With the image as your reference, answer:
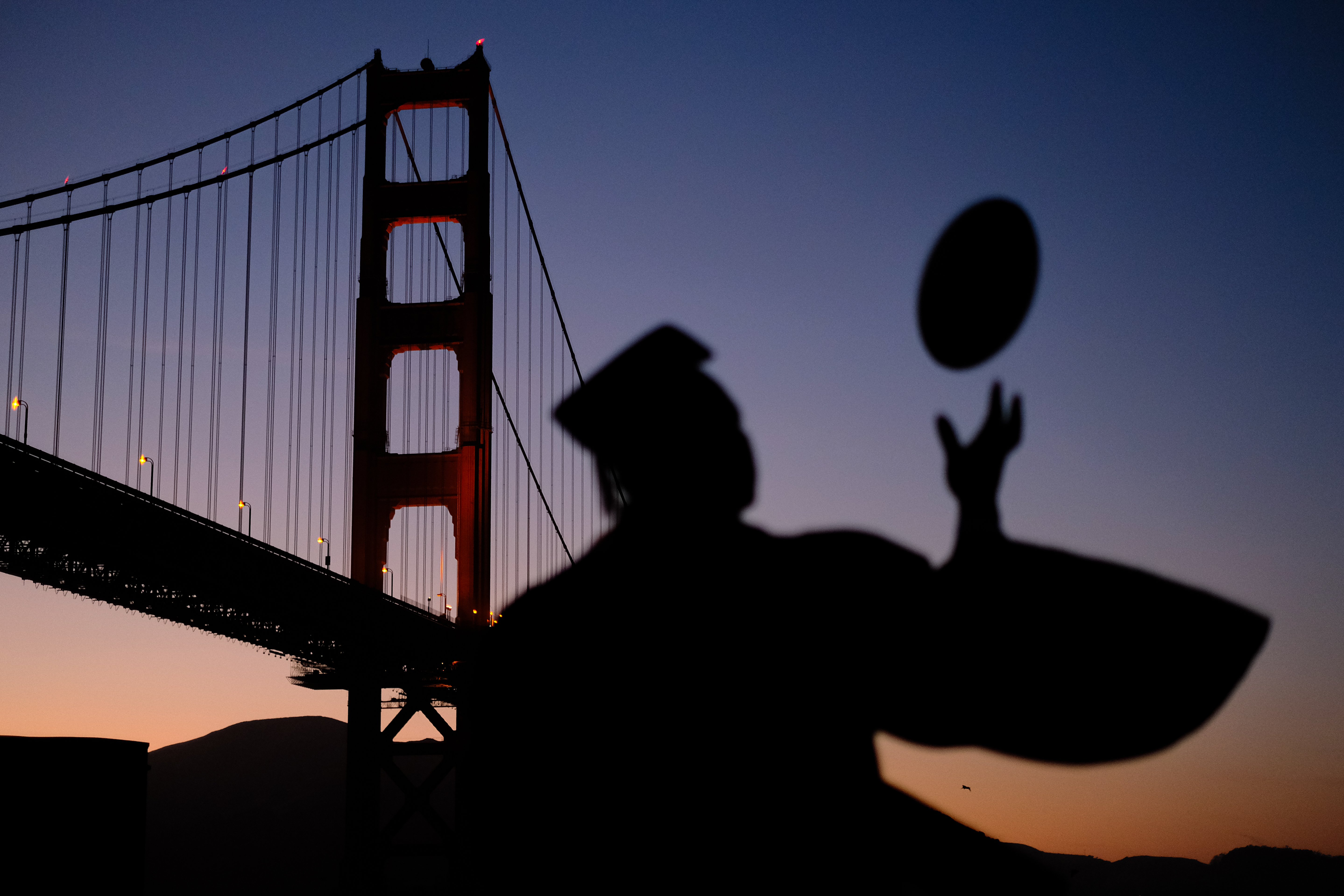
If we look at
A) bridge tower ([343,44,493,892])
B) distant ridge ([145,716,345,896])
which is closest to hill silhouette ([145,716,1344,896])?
distant ridge ([145,716,345,896])

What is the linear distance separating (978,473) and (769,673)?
1.09 feet

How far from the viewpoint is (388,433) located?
94.1 feet

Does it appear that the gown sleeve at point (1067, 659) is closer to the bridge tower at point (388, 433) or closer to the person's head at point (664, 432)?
the person's head at point (664, 432)

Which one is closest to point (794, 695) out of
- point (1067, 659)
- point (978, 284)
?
point (1067, 659)

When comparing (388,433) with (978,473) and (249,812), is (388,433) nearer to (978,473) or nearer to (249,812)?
(978,473)

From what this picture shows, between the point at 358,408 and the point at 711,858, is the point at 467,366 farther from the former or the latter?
the point at 711,858

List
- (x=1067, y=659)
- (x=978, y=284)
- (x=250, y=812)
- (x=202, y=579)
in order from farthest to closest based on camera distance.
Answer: (x=250, y=812)
(x=202, y=579)
(x=978, y=284)
(x=1067, y=659)

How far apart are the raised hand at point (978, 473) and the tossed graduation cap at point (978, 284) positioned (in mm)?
321

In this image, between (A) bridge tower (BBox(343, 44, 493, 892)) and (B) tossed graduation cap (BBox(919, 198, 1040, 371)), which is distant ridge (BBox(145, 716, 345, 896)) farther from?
(B) tossed graduation cap (BBox(919, 198, 1040, 371))

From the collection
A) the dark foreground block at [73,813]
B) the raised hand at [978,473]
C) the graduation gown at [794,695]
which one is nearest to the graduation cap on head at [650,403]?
the graduation gown at [794,695]

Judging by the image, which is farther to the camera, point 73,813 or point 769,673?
point 73,813

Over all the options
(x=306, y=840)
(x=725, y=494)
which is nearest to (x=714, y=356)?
(x=725, y=494)

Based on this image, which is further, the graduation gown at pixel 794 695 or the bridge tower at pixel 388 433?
the bridge tower at pixel 388 433

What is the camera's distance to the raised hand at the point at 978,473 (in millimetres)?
1175
